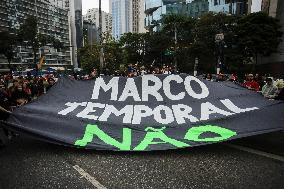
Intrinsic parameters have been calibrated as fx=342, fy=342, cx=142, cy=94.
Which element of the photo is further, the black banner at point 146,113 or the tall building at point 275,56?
the tall building at point 275,56

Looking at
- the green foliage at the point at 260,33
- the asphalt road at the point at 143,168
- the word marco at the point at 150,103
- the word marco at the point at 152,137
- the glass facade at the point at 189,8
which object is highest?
the glass facade at the point at 189,8

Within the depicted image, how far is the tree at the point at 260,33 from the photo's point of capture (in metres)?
36.6

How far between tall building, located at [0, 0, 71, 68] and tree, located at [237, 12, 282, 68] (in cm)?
8675

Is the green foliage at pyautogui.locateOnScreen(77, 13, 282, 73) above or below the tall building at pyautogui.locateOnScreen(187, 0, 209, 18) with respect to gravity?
below

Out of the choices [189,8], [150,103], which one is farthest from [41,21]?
[150,103]

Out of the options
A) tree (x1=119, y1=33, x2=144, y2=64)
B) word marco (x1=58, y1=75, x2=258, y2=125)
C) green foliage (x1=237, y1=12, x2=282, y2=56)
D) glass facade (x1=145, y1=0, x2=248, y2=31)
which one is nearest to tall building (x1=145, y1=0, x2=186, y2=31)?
glass facade (x1=145, y1=0, x2=248, y2=31)

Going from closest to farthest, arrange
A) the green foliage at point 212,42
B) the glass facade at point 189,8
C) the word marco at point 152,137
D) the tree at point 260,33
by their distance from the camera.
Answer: the word marco at point 152,137, the tree at point 260,33, the green foliage at point 212,42, the glass facade at point 189,8

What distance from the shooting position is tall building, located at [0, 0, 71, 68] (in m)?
130

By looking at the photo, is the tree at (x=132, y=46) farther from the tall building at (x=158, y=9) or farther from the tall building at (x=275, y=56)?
the tall building at (x=275, y=56)

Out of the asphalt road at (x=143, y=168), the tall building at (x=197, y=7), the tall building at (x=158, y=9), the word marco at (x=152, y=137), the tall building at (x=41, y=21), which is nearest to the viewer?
the asphalt road at (x=143, y=168)

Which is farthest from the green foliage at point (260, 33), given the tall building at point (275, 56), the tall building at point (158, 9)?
the tall building at point (158, 9)

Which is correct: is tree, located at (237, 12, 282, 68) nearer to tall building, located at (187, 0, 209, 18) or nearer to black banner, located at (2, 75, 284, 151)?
black banner, located at (2, 75, 284, 151)

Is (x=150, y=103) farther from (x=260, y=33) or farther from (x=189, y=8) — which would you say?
(x=189, y=8)

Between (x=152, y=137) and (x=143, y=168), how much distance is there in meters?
0.94
